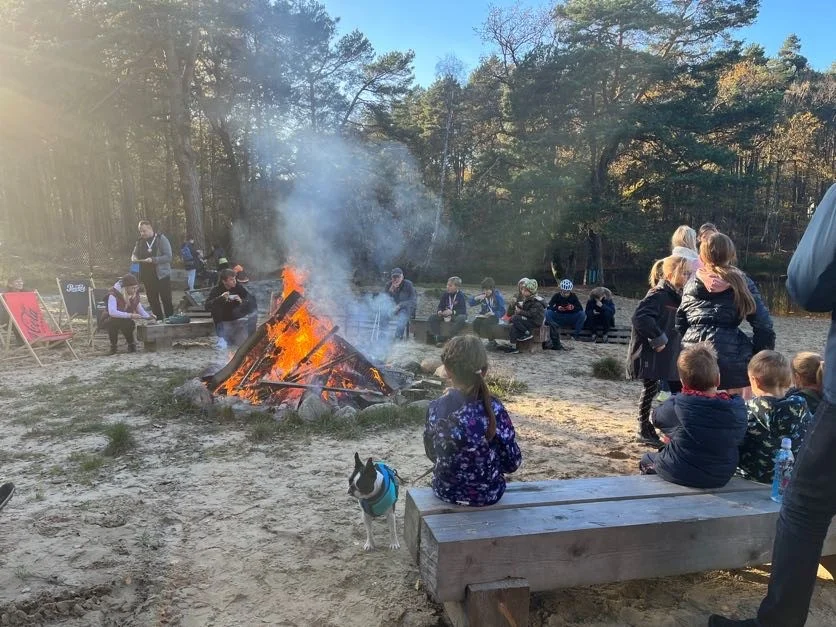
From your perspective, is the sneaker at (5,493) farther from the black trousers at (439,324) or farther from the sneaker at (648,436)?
the black trousers at (439,324)

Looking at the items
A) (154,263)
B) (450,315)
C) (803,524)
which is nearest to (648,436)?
(803,524)

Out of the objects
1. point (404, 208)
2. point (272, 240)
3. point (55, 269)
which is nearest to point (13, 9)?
point (55, 269)

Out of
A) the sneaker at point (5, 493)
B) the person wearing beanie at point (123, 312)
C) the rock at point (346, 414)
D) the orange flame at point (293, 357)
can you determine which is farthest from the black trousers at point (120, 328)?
the sneaker at point (5, 493)

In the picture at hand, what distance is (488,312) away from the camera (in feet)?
34.9

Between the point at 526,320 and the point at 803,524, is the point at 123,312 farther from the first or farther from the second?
the point at 803,524

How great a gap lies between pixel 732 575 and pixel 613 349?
754 cm

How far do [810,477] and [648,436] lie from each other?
3.30m

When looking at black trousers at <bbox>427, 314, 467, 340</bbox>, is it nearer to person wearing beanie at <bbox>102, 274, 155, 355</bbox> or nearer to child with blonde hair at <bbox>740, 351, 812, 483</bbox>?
person wearing beanie at <bbox>102, 274, 155, 355</bbox>

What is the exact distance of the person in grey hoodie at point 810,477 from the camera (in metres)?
1.90

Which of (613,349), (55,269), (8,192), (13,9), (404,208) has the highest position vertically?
(13,9)

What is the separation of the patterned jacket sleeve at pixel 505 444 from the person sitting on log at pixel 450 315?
23.9 feet

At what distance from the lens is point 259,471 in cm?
438

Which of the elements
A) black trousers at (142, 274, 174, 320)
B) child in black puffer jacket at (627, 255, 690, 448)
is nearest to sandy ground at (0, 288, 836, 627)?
child in black puffer jacket at (627, 255, 690, 448)

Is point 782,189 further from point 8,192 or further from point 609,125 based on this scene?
point 8,192
